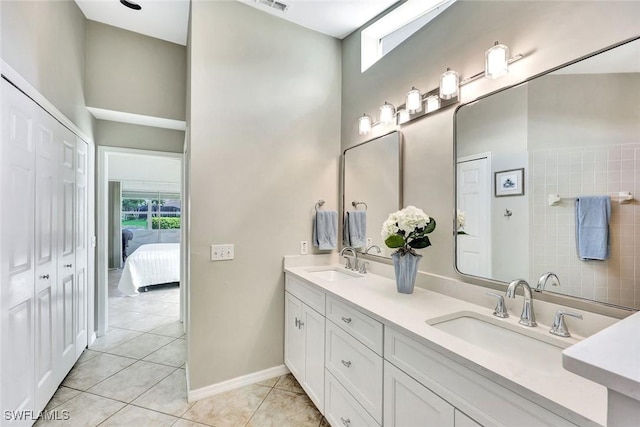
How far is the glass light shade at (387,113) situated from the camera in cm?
196

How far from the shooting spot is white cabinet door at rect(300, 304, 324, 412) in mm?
1762

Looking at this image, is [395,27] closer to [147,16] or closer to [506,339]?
[147,16]

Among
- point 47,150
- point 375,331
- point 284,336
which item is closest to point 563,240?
point 375,331

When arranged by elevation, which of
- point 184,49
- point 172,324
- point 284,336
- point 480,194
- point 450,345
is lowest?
point 172,324

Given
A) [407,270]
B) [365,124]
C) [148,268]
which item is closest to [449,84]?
[365,124]

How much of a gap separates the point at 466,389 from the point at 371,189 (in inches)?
59.8

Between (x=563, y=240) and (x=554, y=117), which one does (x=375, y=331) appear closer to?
(x=563, y=240)

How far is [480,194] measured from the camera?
1450mm

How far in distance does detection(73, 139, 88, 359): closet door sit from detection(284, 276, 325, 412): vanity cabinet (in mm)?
1926

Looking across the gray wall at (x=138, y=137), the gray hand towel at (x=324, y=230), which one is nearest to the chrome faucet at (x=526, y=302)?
the gray hand towel at (x=324, y=230)

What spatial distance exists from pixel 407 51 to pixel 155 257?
477 centimetres

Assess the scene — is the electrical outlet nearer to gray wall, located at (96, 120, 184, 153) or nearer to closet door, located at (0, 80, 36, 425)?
closet door, located at (0, 80, 36, 425)

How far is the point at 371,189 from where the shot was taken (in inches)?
87.1

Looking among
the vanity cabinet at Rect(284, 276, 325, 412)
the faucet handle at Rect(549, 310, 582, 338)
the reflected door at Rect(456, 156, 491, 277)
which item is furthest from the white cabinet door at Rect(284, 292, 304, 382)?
the faucet handle at Rect(549, 310, 582, 338)
